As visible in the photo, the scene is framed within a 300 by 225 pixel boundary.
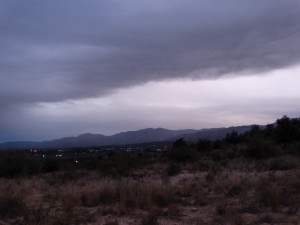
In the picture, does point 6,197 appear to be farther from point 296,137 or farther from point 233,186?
point 296,137

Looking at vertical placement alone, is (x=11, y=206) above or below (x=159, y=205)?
above

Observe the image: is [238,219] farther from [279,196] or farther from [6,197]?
[6,197]

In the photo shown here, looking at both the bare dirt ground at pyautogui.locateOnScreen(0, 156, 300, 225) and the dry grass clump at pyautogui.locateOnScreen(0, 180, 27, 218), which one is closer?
the bare dirt ground at pyautogui.locateOnScreen(0, 156, 300, 225)

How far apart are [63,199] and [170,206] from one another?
15.7 feet

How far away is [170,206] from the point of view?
18578 mm

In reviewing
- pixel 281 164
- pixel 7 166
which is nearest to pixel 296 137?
pixel 281 164

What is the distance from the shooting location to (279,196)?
18484 mm

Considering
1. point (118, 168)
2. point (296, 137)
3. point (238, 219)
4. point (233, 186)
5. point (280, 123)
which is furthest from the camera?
point (280, 123)

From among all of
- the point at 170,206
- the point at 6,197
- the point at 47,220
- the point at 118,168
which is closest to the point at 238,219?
the point at 170,206

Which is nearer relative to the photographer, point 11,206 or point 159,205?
point 11,206

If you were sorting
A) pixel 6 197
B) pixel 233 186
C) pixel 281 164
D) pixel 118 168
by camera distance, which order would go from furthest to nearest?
pixel 118 168, pixel 281 164, pixel 233 186, pixel 6 197

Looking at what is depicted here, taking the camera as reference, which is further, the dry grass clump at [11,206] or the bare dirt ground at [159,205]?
the dry grass clump at [11,206]

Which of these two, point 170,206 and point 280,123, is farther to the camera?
point 280,123

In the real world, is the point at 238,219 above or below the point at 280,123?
below
